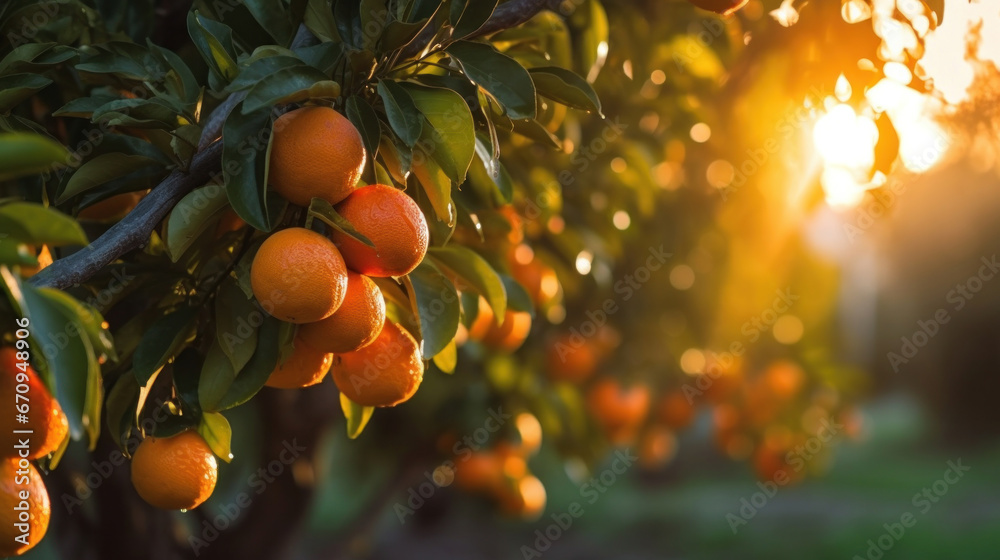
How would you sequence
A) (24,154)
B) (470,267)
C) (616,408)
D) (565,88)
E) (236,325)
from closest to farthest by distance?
1. (24,154)
2. (236,325)
3. (565,88)
4. (470,267)
5. (616,408)

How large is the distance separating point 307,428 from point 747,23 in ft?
4.36

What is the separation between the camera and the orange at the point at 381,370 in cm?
91

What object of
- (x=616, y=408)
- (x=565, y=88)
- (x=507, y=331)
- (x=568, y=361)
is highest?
(x=565, y=88)

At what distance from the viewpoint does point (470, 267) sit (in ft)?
3.44

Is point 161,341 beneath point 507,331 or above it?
above

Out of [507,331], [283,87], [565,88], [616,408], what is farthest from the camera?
[616,408]

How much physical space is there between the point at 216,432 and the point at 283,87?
14.9 inches

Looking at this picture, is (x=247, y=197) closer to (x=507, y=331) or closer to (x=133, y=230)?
(x=133, y=230)

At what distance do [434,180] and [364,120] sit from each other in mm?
94

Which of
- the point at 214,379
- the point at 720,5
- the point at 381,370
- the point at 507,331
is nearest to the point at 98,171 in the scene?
the point at 214,379

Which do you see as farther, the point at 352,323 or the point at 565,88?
the point at 565,88

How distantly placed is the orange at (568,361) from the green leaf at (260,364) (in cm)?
151

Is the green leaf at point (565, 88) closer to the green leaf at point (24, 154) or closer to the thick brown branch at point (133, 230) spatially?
the thick brown branch at point (133, 230)

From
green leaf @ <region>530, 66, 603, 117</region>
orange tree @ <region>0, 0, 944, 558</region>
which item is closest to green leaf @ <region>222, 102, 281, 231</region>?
orange tree @ <region>0, 0, 944, 558</region>
